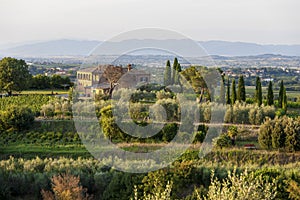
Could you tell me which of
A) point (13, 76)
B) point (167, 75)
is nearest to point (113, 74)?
point (167, 75)

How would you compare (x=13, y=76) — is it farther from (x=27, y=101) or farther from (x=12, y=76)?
(x=27, y=101)

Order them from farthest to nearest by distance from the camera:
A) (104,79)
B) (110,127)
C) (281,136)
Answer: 1. (104,79)
2. (110,127)
3. (281,136)

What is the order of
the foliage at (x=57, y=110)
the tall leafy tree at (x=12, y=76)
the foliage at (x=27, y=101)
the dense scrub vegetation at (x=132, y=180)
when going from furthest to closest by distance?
the tall leafy tree at (x=12, y=76)
the foliage at (x=27, y=101)
the foliage at (x=57, y=110)
the dense scrub vegetation at (x=132, y=180)

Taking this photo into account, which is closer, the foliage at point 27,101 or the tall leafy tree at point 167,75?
the foliage at point 27,101

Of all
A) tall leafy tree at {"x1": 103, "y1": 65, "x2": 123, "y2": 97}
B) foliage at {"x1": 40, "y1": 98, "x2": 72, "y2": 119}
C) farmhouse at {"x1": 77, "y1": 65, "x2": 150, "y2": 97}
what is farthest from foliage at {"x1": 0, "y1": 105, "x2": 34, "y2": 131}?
tall leafy tree at {"x1": 103, "y1": 65, "x2": 123, "y2": 97}

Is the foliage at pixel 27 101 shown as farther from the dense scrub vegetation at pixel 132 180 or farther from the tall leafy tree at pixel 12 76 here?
the dense scrub vegetation at pixel 132 180

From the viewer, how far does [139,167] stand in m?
13.0

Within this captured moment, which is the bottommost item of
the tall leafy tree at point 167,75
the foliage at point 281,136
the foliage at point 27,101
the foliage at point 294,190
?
the foliage at point 294,190

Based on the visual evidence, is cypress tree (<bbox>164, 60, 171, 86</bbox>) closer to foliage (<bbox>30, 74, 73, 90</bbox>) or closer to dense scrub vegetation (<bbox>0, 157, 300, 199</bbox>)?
foliage (<bbox>30, 74, 73, 90</bbox>)

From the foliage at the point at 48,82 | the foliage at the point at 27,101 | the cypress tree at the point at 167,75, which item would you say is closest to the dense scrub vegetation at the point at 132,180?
the foliage at the point at 27,101

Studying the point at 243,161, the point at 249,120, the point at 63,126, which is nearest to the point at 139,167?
the point at 243,161

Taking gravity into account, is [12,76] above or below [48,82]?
above

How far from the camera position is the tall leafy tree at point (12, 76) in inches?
1309

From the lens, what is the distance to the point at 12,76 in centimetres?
3334
